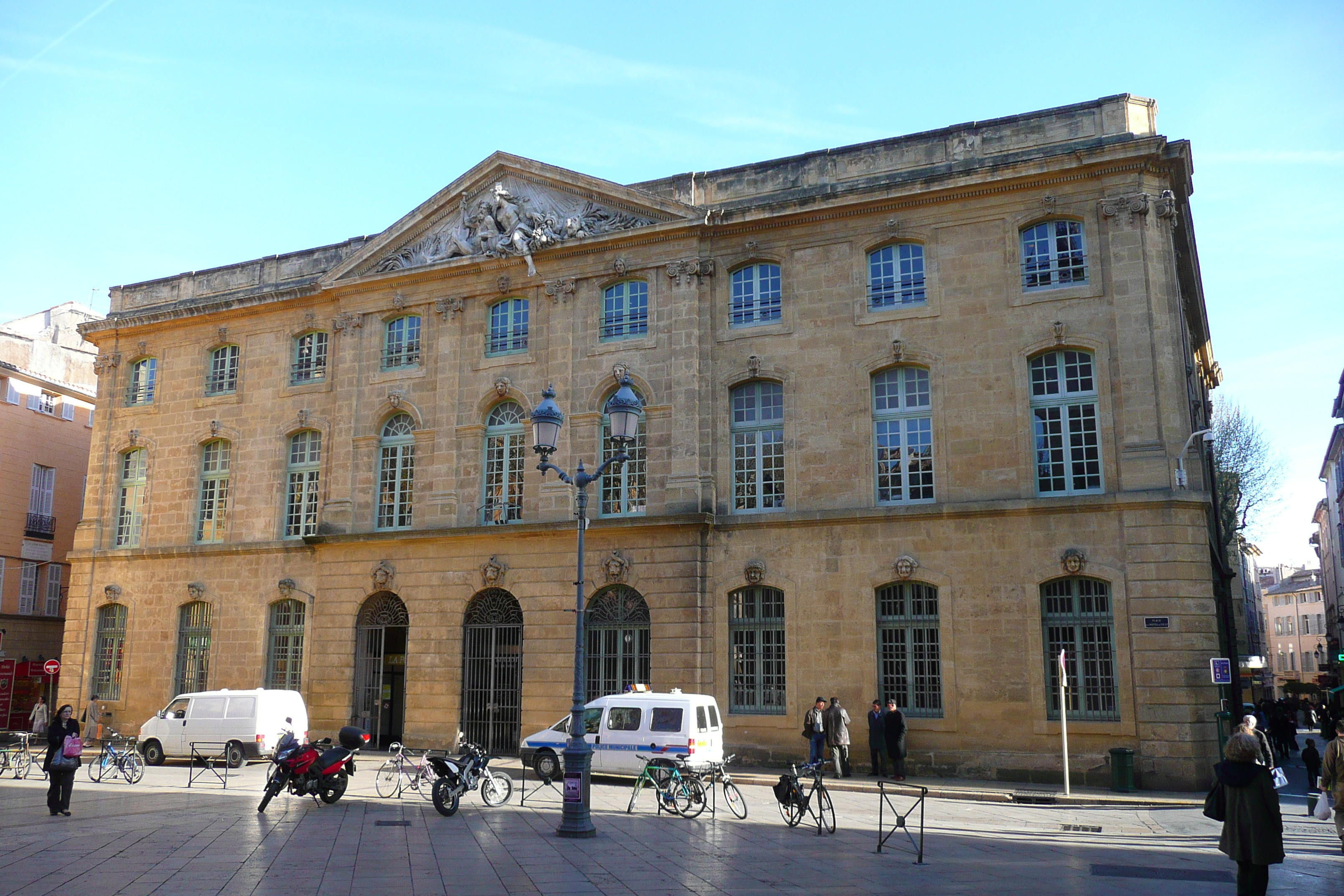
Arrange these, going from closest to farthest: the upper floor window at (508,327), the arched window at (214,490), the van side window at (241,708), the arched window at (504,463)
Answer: the van side window at (241,708) → the arched window at (504,463) → the upper floor window at (508,327) → the arched window at (214,490)

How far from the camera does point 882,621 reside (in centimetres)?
2395

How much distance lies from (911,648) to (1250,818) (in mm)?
14226

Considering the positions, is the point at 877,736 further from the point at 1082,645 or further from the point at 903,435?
the point at 903,435

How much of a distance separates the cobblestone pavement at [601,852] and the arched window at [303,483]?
12.1m

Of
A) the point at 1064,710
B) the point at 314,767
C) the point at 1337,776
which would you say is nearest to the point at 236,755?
the point at 314,767

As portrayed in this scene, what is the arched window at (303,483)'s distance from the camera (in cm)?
3075

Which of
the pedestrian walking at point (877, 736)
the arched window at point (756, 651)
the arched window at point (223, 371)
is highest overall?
the arched window at point (223, 371)

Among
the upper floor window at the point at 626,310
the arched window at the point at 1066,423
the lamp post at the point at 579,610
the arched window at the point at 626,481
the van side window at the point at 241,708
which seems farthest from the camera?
the upper floor window at the point at 626,310

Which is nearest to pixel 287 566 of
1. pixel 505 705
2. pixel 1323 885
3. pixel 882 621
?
pixel 505 705

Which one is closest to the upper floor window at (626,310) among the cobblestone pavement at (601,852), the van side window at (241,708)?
the van side window at (241,708)

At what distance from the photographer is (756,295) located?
2670 centimetres

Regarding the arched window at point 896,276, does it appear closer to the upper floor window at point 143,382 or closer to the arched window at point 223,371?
the arched window at point 223,371

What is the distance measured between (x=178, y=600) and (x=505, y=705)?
1141 centimetres

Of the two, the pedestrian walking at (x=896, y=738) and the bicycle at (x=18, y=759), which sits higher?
the pedestrian walking at (x=896, y=738)
